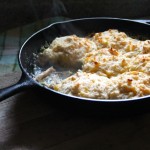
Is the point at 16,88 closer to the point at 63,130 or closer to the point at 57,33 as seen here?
the point at 63,130

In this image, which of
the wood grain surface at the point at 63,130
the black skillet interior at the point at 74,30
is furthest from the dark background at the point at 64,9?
the wood grain surface at the point at 63,130

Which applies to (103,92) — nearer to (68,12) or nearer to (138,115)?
(138,115)

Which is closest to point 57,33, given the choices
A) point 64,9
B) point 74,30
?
point 74,30

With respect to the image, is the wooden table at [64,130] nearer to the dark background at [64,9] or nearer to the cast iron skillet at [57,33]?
the cast iron skillet at [57,33]

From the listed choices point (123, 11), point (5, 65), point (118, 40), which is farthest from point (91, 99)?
point (123, 11)

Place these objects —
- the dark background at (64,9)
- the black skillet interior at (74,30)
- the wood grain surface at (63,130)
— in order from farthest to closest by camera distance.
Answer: the dark background at (64,9)
the black skillet interior at (74,30)
the wood grain surface at (63,130)

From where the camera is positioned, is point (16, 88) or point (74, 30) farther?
point (74, 30)

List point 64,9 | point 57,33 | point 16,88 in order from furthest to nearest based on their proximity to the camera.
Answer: point 64,9 → point 57,33 → point 16,88
